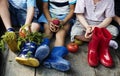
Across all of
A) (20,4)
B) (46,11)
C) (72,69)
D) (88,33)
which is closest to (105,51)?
(88,33)

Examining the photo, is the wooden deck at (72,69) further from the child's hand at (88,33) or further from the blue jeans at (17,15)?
the blue jeans at (17,15)

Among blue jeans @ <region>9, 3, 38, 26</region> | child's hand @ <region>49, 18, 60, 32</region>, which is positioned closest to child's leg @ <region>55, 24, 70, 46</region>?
child's hand @ <region>49, 18, 60, 32</region>

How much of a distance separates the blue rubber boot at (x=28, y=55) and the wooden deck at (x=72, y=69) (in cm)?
6

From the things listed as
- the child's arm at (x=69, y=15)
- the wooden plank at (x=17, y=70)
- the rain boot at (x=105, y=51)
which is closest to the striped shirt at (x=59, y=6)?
the child's arm at (x=69, y=15)

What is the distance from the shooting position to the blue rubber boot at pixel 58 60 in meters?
1.84

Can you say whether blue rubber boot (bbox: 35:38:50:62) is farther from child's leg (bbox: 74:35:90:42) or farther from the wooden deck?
child's leg (bbox: 74:35:90:42)

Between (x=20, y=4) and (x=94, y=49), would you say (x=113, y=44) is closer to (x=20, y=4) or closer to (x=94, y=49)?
(x=94, y=49)

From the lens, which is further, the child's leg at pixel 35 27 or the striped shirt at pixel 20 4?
the striped shirt at pixel 20 4

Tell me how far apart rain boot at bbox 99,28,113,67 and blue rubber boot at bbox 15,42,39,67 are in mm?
519

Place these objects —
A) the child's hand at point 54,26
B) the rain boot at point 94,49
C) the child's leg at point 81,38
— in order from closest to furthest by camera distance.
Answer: the rain boot at point 94,49 < the child's hand at point 54,26 < the child's leg at point 81,38

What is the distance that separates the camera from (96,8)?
221cm

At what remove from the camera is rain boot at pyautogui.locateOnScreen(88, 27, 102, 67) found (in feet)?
6.52

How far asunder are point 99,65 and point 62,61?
346 mm

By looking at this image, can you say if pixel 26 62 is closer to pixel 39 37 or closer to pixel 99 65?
pixel 39 37
